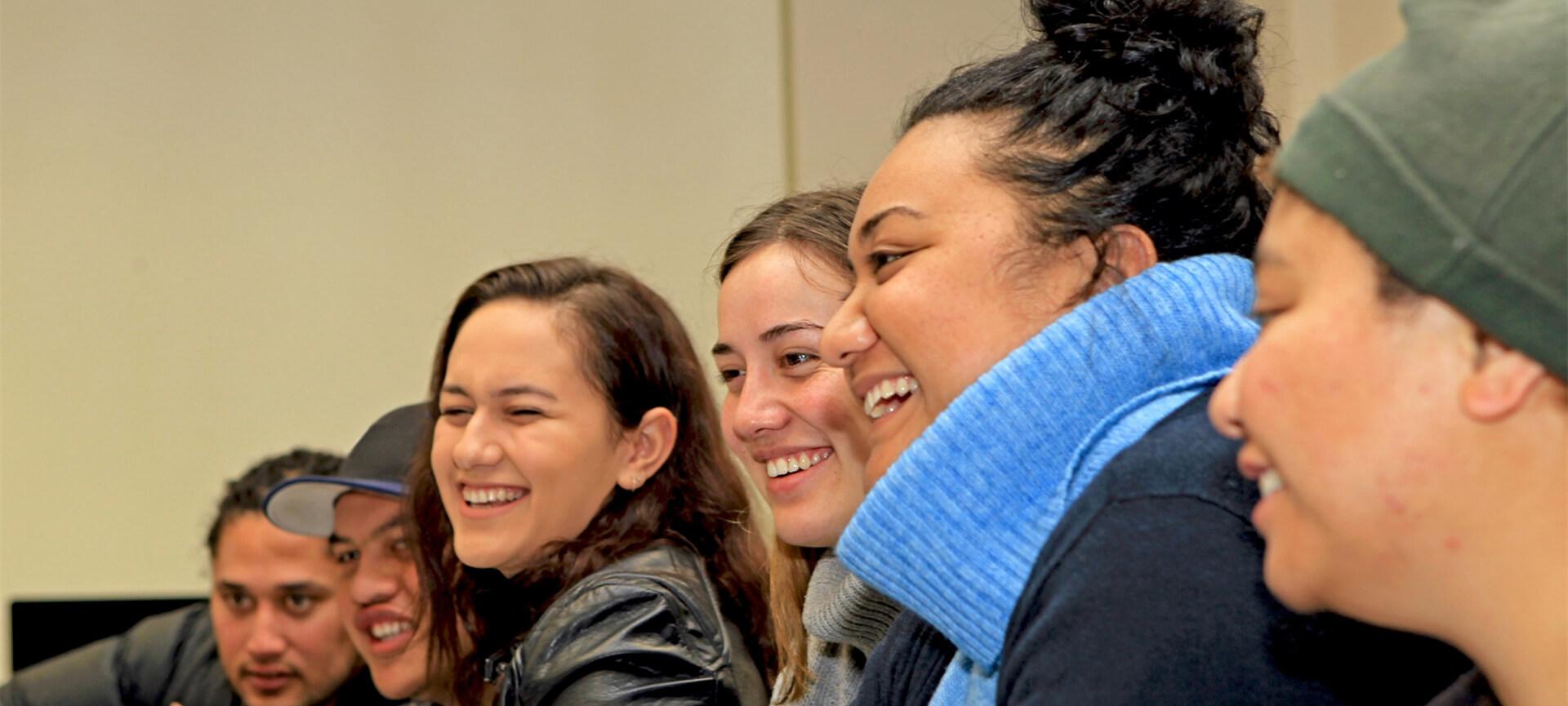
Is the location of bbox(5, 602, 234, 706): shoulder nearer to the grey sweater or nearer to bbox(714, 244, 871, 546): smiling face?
the grey sweater

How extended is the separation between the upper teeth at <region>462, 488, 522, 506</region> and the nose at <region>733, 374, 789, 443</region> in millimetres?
553

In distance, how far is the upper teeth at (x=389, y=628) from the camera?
2.69 metres

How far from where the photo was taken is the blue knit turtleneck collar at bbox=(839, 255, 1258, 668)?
3.42ft

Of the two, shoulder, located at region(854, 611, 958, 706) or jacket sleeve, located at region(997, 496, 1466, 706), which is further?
shoulder, located at region(854, 611, 958, 706)

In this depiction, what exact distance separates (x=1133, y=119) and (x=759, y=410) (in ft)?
2.33

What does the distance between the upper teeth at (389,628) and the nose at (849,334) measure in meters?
1.58

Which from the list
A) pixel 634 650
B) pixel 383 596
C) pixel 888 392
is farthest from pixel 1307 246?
pixel 383 596

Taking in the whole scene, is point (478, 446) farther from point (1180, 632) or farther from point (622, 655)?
point (1180, 632)

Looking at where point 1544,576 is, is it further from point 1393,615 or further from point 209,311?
point 209,311

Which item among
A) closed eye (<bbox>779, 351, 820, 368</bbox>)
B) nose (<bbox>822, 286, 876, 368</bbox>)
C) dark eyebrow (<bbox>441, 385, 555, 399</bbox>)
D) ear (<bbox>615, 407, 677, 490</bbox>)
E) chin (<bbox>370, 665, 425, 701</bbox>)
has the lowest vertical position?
chin (<bbox>370, 665, 425, 701</bbox>)

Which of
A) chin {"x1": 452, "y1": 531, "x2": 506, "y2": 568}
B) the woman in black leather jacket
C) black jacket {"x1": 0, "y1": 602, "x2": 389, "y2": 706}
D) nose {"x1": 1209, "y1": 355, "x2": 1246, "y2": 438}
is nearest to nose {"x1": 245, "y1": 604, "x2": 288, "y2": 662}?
black jacket {"x1": 0, "y1": 602, "x2": 389, "y2": 706}

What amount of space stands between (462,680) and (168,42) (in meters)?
2.45

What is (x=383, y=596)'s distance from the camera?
2.70m

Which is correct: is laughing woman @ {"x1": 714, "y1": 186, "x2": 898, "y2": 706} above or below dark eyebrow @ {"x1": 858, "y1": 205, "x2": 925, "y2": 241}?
below
